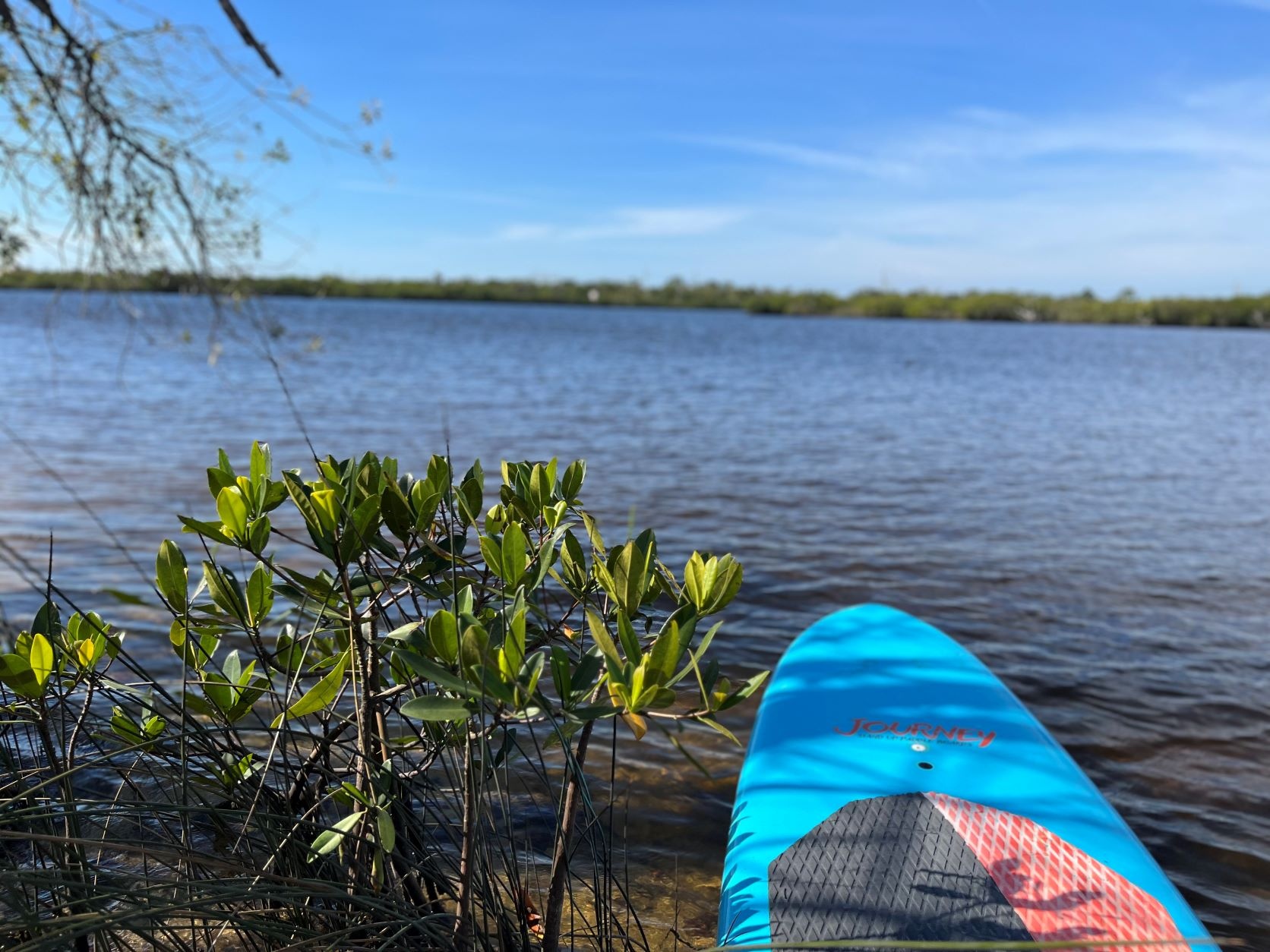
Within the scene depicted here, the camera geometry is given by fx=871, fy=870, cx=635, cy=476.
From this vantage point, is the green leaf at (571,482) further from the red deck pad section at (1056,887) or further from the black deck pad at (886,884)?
the red deck pad section at (1056,887)

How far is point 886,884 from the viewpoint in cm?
206

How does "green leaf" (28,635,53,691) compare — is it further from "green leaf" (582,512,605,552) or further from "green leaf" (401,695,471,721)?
"green leaf" (582,512,605,552)

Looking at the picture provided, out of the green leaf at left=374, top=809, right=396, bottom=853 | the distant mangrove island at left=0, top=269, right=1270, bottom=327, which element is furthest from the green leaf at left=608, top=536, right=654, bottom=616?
the distant mangrove island at left=0, top=269, right=1270, bottom=327

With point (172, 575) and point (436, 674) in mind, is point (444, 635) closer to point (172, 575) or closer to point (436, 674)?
point (436, 674)

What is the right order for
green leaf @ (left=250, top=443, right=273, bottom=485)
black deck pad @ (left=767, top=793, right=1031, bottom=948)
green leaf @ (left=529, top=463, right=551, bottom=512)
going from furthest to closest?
black deck pad @ (left=767, top=793, right=1031, bottom=948)
green leaf @ (left=529, top=463, right=551, bottom=512)
green leaf @ (left=250, top=443, right=273, bottom=485)

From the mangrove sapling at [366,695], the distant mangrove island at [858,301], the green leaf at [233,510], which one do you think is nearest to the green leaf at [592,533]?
the mangrove sapling at [366,695]

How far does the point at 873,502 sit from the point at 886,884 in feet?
21.1

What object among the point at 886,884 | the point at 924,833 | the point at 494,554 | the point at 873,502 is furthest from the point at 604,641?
the point at 873,502

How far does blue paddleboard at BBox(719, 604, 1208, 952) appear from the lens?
197 centimetres

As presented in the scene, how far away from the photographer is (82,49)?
11.3 feet

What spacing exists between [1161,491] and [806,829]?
8439 mm

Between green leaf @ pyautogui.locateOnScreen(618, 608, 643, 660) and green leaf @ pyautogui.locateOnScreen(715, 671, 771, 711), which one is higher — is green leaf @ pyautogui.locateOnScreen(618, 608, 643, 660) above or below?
above

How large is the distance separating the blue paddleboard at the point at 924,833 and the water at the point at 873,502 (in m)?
0.42

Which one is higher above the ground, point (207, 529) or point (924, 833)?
point (207, 529)
